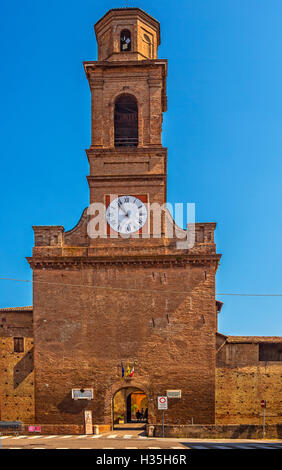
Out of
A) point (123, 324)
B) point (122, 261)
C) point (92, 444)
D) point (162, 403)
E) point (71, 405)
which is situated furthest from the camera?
point (122, 261)

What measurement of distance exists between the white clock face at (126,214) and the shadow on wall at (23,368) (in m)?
8.04

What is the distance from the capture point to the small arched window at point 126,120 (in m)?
31.9

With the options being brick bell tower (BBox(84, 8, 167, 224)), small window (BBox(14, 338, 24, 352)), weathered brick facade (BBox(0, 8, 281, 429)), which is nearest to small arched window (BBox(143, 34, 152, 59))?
brick bell tower (BBox(84, 8, 167, 224))

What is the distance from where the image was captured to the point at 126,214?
96.7ft

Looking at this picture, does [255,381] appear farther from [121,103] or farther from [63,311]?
[121,103]

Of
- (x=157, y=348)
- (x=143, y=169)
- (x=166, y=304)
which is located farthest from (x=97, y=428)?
(x=143, y=169)

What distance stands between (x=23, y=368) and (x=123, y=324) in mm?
6044

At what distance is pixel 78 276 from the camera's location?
2856 cm

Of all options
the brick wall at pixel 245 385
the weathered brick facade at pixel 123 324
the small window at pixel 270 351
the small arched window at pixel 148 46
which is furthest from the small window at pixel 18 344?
the small arched window at pixel 148 46

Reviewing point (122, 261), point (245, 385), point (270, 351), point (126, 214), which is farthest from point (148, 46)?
point (245, 385)

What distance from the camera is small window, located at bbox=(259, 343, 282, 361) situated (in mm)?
31266

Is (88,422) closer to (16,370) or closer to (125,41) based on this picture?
(16,370)

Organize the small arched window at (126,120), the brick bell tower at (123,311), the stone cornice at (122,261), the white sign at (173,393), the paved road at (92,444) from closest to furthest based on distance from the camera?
the paved road at (92,444), the white sign at (173,393), the brick bell tower at (123,311), the stone cornice at (122,261), the small arched window at (126,120)

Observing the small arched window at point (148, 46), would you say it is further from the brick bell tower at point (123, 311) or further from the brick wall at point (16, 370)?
the brick wall at point (16, 370)
